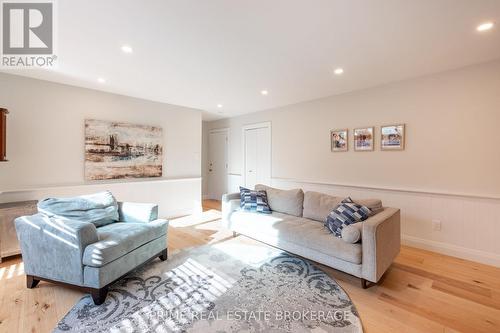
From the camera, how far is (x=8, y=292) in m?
2.19

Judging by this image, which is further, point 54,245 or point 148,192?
point 148,192

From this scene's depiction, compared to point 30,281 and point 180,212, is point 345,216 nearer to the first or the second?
point 30,281

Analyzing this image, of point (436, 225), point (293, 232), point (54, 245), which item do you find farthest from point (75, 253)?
point (436, 225)

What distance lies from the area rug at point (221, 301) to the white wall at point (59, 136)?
2038 mm

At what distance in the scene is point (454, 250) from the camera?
3.02 meters

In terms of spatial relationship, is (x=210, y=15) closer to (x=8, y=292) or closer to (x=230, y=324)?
(x=230, y=324)

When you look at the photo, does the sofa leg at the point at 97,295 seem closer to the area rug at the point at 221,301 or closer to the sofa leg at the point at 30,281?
the area rug at the point at 221,301

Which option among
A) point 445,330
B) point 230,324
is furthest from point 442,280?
point 230,324

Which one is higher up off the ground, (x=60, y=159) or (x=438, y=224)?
(x=60, y=159)

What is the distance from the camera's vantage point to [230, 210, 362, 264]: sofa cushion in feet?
7.62

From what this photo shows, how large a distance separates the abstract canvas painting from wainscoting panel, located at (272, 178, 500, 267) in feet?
13.2

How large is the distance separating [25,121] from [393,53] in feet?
15.9

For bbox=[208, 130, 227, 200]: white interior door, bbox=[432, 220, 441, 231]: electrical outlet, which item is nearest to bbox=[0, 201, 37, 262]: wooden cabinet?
bbox=[208, 130, 227, 200]: white interior door

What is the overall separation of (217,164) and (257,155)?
5.41ft
